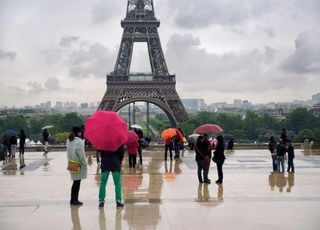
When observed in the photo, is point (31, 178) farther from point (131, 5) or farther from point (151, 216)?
point (131, 5)

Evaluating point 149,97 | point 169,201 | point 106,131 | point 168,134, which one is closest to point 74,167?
point 106,131

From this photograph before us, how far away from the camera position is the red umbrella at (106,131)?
13.0 meters

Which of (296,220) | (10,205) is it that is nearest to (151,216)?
(296,220)

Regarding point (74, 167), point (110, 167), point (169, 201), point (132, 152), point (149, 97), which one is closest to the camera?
point (110, 167)

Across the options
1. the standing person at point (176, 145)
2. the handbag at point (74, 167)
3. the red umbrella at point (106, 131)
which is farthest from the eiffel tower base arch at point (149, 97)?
the handbag at point (74, 167)

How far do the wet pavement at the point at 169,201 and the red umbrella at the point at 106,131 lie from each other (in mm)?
1439

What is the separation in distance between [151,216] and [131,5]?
80667mm

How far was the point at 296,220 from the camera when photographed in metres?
10.9

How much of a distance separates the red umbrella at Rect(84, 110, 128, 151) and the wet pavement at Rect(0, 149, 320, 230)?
1.44 metres

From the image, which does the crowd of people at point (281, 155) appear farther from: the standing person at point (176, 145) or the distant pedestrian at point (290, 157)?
the standing person at point (176, 145)

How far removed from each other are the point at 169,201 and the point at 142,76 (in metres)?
78.6

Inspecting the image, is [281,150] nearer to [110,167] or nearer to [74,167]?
[110,167]

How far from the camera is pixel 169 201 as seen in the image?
44.3 ft

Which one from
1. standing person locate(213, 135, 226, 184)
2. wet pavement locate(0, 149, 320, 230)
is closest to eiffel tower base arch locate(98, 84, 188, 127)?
wet pavement locate(0, 149, 320, 230)
